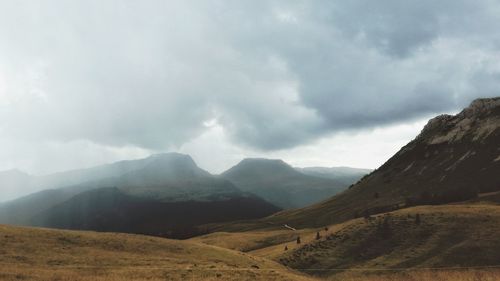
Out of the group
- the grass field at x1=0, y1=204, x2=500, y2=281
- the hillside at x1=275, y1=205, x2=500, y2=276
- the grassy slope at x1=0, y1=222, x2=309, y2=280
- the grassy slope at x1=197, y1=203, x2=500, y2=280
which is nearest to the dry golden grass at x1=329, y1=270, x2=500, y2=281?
the grass field at x1=0, y1=204, x2=500, y2=281

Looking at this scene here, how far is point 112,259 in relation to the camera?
50156 mm

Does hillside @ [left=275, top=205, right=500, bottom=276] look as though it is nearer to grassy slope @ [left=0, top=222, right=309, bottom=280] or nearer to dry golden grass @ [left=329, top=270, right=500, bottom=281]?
dry golden grass @ [left=329, top=270, right=500, bottom=281]

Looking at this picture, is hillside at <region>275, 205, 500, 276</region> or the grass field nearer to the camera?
the grass field

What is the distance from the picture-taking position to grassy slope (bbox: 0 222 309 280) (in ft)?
136

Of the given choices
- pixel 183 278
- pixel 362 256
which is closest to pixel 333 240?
pixel 362 256

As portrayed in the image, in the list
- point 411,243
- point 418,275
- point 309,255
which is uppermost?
point 411,243

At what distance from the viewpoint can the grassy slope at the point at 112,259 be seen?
136 feet

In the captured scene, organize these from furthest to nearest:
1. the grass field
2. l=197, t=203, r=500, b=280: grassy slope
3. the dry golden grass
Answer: l=197, t=203, r=500, b=280: grassy slope
the dry golden grass
the grass field

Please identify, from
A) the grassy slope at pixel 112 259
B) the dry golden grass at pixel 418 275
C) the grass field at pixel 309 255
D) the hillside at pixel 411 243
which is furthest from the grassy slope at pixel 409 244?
the grassy slope at pixel 112 259

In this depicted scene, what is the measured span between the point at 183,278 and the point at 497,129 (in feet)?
606

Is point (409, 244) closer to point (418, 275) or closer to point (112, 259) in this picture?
point (418, 275)

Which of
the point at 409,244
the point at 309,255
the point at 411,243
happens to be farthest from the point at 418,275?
the point at 309,255

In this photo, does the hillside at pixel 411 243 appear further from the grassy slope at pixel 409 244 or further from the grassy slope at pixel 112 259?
the grassy slope at pixel 112 259

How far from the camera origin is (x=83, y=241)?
58938 millimetres
